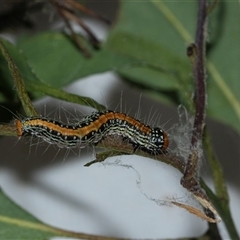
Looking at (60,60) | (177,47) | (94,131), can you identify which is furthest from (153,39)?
(94,131)

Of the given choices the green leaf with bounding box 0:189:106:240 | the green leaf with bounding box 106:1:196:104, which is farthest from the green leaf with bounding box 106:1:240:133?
the green leaf with bounding box 0:189:106:240

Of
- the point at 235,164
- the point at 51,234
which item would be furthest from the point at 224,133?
the point at 51,234

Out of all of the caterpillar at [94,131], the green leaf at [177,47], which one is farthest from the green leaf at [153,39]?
the caterpillar at [94,131]

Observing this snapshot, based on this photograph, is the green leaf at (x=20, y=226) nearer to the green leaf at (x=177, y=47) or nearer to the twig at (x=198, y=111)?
the twig at (x=198, y=111)

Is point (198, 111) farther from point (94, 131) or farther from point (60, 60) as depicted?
point (60, 60)

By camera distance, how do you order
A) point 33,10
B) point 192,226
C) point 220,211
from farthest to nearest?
point 192,226 < point 33,10 < point 220,211

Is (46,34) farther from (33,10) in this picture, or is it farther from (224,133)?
(224,133)

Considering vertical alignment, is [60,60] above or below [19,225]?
above

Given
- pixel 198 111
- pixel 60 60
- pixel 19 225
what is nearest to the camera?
pixel 198 111
